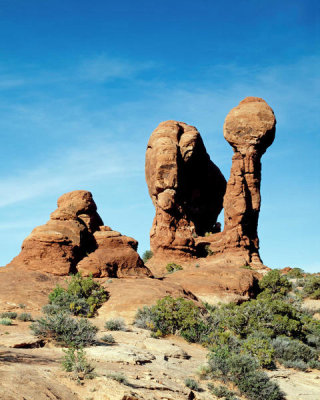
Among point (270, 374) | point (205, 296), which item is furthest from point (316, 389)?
point (205, 296)

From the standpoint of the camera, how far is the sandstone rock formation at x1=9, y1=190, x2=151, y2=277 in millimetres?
25234

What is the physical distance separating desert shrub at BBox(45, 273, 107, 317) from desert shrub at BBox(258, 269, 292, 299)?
12.1 m

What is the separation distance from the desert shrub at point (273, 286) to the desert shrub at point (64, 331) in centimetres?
1779

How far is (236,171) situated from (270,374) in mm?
32697

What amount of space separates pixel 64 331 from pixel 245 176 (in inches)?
1417

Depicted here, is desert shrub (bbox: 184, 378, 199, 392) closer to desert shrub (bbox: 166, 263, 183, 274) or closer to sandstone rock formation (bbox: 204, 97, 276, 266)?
desert shrub (bbox: 166, 263, 183, 274)

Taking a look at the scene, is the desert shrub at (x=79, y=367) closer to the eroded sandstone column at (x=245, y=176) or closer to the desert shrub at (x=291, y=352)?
the desert shrub at (x=291, y=352)

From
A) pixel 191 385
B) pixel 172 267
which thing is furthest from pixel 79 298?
pixel 172 267

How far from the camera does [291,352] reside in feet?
56.3

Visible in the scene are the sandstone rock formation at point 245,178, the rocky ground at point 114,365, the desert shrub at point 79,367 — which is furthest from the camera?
the sandstone rock formation at point 245,178

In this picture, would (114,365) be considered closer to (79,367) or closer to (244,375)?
(79,367)

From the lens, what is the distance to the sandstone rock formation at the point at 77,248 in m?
25.2

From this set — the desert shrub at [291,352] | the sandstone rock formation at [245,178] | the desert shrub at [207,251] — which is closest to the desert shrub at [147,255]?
the desert shrub at [207,251]

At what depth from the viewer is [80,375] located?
380 inches
